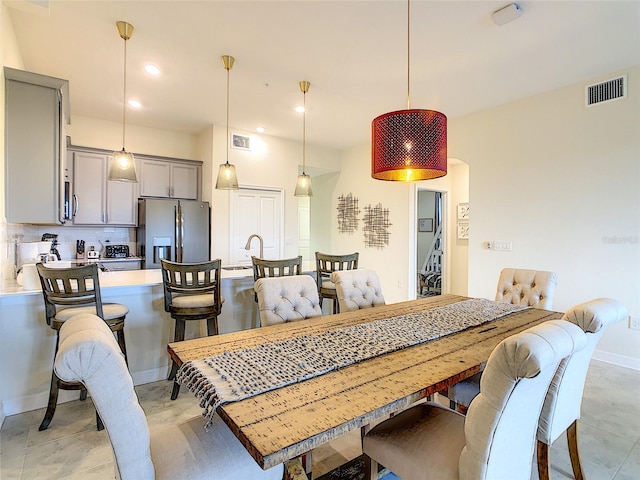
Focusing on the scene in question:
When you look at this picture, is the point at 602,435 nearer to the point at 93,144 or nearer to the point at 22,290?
the point at 22,290

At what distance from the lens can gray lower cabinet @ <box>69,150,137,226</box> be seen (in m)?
4.56

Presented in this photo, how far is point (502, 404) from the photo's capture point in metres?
0.96

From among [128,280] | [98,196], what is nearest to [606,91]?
[128,280]

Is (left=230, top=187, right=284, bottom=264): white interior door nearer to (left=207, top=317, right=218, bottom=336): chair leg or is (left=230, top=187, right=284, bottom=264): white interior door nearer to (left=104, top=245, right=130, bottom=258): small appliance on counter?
(left=104, top=245, right=130, bottom=258): small appliance on counter

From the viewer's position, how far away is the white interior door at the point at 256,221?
17.4 feet

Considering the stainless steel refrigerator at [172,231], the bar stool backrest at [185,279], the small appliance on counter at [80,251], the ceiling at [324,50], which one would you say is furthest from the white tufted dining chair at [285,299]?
the small appliance on counter at [80,251]

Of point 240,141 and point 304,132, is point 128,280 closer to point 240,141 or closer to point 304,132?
point 240,141

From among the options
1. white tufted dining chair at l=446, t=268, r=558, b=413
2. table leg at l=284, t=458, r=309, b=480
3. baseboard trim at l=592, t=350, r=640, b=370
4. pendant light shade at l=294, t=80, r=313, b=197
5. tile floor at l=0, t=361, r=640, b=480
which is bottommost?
tile floor at l=0, t=361, r=640, b=480

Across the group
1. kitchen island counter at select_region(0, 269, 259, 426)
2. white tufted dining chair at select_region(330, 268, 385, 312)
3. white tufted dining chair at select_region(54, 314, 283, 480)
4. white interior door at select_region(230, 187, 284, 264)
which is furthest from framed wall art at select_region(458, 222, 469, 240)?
white tufted dining chair at select_region(54, 314, 283, 480)

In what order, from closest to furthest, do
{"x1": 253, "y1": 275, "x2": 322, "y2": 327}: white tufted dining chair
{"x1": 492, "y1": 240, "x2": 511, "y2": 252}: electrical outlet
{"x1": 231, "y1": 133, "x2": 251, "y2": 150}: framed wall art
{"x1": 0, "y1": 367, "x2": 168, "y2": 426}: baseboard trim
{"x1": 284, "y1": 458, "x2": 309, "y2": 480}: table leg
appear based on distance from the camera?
{"x1": 284, "y1": 458, "x2": 309, "y2": 480}: table leg < {"x1": 253, "y1": 275, "x2": 322, "y2": 327}: white tufted dining chair < {"x1": 0, "y1": 367, "x2": 168, "y2": 426}: baseboard trim < {"x1": 492, "y1": 240, "x2": 511, "y2": 252}: electrical outlet < {"x1": 231, "y1": 133, "x2": 251, "y2": 150}: framed wall art

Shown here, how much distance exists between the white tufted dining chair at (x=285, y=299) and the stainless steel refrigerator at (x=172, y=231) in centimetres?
312

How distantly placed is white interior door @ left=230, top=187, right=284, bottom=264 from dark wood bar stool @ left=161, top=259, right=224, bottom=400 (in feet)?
8.48

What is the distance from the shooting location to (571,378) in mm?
1461

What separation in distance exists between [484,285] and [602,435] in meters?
2.32
